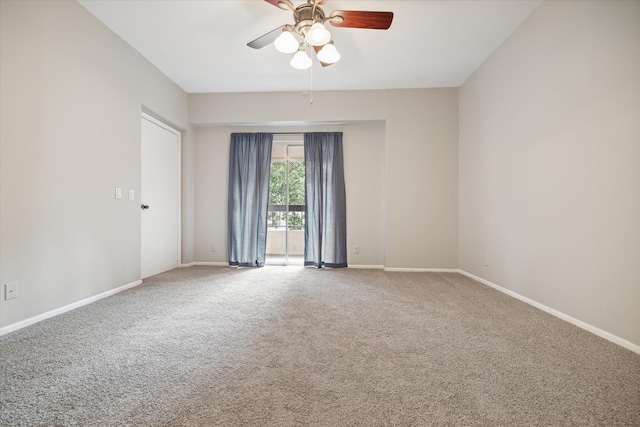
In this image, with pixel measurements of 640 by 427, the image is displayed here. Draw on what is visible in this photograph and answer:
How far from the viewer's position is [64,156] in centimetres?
233

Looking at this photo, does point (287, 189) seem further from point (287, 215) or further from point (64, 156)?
point (64, 156)

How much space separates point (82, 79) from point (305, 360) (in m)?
3.14

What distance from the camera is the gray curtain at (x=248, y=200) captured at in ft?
14.6

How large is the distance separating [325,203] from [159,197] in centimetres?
245

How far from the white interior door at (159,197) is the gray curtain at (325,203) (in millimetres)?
2070

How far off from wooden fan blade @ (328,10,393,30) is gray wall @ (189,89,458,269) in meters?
2.03

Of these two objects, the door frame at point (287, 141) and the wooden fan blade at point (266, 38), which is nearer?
the wooden fan blade at point (266, 38)

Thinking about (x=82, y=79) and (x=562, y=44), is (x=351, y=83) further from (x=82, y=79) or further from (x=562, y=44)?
(x=82, y=79)

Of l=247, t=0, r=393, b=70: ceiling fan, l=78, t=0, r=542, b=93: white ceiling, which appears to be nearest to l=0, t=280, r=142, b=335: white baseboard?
l=78, t=0, r=542, b=93: white ceiling

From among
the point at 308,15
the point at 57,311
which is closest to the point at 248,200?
the point at 57,311

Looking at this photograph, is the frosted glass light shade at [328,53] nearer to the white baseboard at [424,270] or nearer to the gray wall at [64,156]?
the gray wall at [64,156]

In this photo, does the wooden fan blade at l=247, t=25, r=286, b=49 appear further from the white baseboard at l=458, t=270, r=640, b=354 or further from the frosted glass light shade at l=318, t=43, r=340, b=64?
the white baseboard at l=458, t=270, r=640, b=354

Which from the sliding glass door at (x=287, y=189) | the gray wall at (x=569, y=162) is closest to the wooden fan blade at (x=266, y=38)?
the sliding glass door at (x=287, y=189)

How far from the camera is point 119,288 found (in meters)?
2.97
